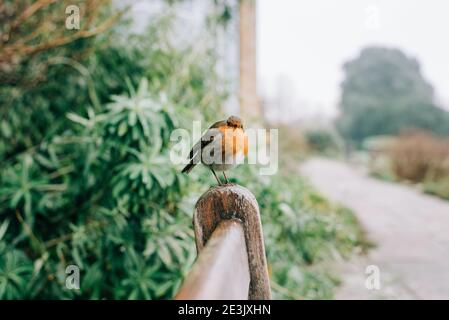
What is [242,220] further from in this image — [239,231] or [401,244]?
[401,244]

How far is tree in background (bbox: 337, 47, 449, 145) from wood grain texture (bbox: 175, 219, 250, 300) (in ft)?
60.3

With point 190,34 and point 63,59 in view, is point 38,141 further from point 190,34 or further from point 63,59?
point 190,34

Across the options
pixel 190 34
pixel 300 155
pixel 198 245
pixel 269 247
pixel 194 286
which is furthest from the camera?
pixel 300 155

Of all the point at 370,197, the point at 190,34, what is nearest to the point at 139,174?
the point at 190,34

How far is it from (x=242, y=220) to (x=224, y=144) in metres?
0.49

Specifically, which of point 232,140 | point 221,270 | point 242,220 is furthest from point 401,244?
point 221,270

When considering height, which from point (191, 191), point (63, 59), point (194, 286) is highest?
point (63, 59)

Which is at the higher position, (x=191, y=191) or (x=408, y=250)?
(x=191, y=191)

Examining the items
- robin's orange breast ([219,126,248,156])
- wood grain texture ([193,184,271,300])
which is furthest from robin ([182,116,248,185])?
wood grain texture ([193,184,271,300])

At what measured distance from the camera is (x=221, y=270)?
73 cm

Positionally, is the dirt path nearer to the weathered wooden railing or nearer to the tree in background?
the weathered wooden railing

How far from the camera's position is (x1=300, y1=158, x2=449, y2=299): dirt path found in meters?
3.31

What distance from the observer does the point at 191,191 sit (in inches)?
98.5

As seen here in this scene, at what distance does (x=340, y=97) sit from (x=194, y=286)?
24422 millimetres
